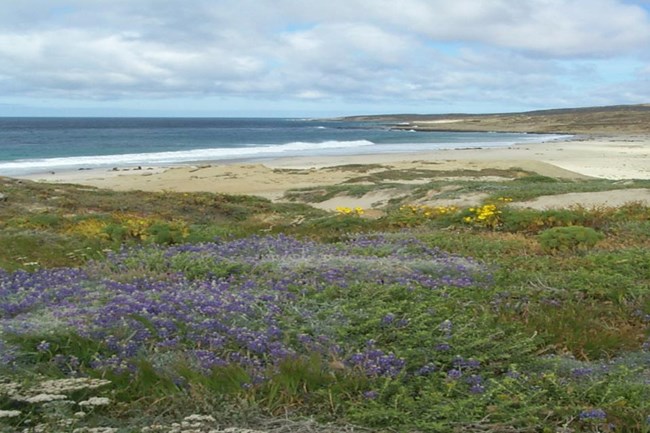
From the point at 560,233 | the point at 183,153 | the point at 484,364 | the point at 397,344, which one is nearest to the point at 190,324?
the point at 397,344

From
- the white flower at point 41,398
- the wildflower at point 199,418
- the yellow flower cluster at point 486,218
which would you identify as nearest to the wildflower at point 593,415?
the wildflower at point 199,418

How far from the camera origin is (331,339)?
4.55 m

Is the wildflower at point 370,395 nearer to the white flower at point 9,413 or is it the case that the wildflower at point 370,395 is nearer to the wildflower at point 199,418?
the wildflower at point 199,418

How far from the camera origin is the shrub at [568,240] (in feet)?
27.0

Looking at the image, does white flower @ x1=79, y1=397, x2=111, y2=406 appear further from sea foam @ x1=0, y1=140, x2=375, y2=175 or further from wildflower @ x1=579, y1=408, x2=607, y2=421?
sea foam @ x1=0, y1=140, x2=375, y2=175

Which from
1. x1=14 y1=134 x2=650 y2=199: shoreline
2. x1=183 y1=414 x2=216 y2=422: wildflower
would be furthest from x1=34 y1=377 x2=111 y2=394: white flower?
x1=14 y1=134 x2=650 y2=199: shoreline

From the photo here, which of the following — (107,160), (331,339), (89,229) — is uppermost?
(331,339)

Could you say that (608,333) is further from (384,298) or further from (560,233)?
(560,233)

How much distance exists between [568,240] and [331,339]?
498 cm

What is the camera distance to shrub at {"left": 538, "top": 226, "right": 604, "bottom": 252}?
324 inches

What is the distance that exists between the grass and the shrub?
1.28 feet

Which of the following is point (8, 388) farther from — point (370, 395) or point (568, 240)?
point (568, 240)

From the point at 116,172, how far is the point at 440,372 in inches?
1582

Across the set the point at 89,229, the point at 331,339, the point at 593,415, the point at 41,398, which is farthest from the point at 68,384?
the point at 89,229
